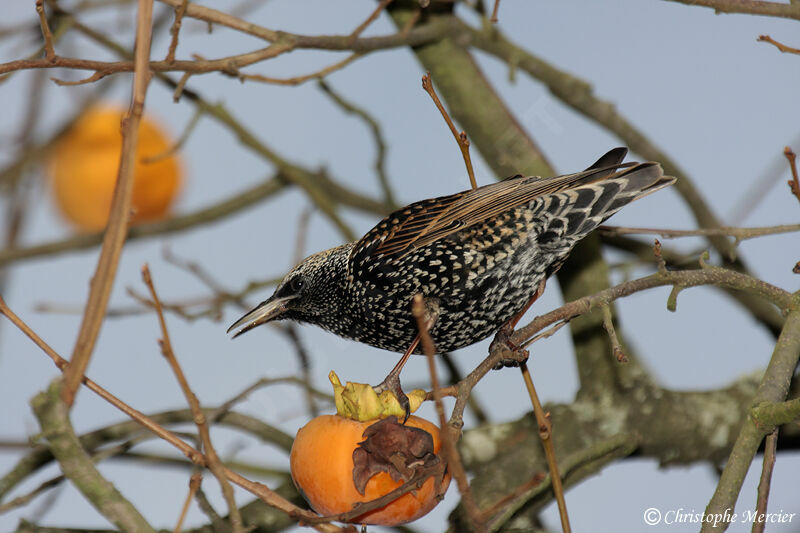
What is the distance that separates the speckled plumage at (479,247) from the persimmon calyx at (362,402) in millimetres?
543

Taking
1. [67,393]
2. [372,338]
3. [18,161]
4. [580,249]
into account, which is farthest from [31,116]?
[580,249]

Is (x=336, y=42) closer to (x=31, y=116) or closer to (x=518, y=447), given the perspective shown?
(x=31, y=116)

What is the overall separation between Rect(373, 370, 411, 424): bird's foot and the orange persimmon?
10cm

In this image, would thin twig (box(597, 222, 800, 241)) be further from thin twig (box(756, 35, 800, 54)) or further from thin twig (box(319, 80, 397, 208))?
thin twig (box(319, 80, 397, 208))

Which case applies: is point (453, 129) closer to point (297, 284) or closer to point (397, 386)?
point (397, 386)

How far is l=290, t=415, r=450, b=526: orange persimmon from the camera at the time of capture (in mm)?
2320

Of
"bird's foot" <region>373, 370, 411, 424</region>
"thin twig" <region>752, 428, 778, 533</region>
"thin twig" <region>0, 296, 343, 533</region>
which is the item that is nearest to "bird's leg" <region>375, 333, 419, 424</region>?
"bird's foot" <region>373, 370, 411, 424</region>

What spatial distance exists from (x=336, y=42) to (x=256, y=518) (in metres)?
2.04

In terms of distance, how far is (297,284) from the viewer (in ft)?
11.1

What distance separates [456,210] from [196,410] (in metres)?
1.46

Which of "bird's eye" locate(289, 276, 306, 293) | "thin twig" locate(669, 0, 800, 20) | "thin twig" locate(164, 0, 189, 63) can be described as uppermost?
"thin twig" locate(164, 0, 189, 63)

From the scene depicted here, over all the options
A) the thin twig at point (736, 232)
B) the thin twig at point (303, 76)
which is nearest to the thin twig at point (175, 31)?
the thin twig at point (303, 76)

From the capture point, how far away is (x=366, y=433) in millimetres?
2377

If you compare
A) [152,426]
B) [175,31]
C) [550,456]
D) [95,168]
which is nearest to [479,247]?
[550,456]
